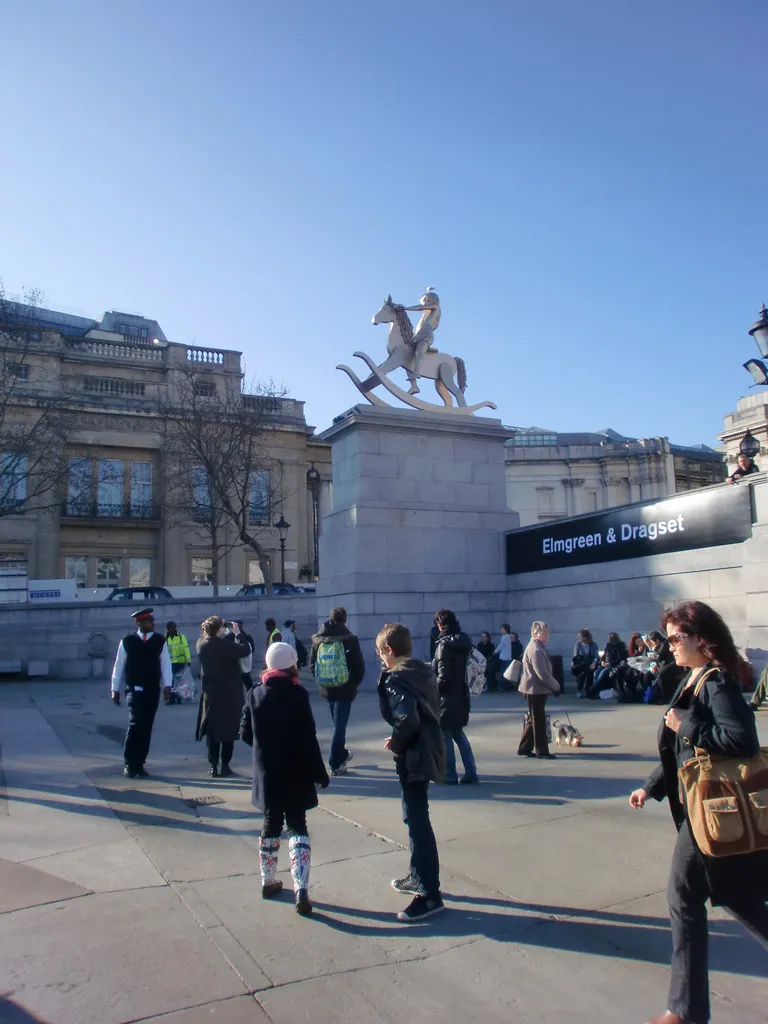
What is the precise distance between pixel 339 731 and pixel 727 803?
5.83 m

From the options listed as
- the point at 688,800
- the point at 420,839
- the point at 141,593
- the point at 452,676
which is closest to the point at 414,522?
the point at 452,676

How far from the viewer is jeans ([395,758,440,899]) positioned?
4703 millimetres

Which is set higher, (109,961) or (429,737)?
(429,737)

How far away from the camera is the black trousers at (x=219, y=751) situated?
8531 mm

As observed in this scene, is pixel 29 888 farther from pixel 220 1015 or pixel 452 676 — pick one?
pixel 452 676

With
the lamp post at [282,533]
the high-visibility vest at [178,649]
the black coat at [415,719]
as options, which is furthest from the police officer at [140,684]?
the lamp post at [282,533]

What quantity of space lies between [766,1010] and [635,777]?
4292 mm

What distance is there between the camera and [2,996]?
3.73 m

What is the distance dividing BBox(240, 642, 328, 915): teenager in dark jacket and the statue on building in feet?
43.9

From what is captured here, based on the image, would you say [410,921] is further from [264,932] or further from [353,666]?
[353,666]

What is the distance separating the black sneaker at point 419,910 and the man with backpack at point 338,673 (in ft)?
12.4

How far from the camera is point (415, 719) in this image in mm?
4863

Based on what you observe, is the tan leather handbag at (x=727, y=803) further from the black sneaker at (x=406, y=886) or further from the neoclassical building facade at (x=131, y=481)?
the neoclassical building facade at (x=131, y=481)

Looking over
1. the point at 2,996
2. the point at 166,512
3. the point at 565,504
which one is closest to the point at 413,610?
the point at 2,996
